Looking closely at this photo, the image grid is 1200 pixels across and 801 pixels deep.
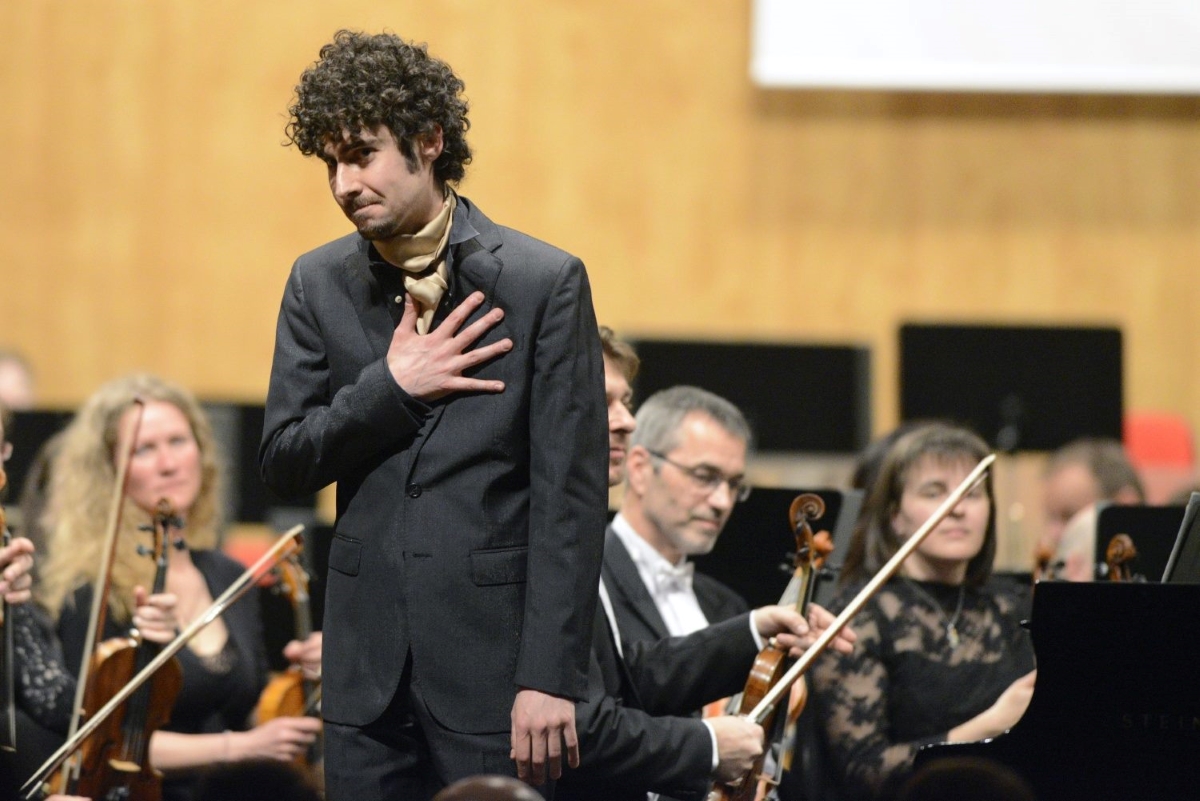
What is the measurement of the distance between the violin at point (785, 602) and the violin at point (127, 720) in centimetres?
105

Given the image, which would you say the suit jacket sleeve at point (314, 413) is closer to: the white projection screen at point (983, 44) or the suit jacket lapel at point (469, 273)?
the suit jacket lapel at point (469, 273)

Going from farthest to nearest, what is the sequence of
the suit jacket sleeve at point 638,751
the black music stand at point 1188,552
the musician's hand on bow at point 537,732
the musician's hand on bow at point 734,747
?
the black music stand at point 1188,552, the musician's hand on bow at point 734,747, the suit jacket sleeve at point 638,751, the musician's hand on bow at point 537,732

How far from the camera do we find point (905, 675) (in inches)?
120

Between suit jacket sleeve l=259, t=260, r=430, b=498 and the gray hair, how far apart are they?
3.97 feet

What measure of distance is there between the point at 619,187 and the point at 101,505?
12.7 ft

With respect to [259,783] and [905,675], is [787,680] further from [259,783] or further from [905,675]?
[259,783]

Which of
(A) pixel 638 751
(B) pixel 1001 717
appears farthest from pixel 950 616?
(A) pixel 638 751

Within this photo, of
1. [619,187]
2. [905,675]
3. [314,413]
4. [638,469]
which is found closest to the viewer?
[314,413]

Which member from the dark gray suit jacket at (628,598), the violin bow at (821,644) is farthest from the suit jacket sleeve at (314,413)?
the dark gray suit jacket at (628,598)

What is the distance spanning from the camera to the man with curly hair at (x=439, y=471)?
1.92 meters

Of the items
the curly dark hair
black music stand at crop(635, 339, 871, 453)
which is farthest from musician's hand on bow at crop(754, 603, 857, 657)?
black music stand at crop(635, 339, 871, 453)

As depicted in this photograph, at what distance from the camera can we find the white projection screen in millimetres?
6523

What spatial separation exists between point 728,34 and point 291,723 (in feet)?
14.4

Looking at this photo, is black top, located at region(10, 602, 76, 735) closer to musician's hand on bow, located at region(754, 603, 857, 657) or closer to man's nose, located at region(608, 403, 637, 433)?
man's nose, located at region(608, 403, 637, 433)
